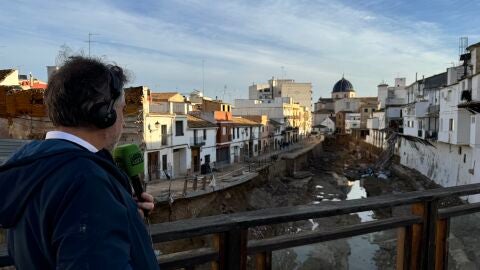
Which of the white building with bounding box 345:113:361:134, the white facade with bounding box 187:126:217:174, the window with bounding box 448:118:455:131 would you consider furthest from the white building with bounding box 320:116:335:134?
the window with bounding box 448:118:455:131

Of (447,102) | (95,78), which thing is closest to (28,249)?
(95,78)

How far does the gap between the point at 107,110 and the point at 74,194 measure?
1.11ft

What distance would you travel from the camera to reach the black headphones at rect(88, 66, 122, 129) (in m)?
1.33

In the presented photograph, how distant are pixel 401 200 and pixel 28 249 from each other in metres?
2.38

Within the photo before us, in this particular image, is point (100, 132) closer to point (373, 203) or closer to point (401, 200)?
point (373, 203)

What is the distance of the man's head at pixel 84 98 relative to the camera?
1319mm

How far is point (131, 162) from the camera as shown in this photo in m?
1.61

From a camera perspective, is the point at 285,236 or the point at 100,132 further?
the point at 285,236

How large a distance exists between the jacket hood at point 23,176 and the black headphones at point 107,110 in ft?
0.47

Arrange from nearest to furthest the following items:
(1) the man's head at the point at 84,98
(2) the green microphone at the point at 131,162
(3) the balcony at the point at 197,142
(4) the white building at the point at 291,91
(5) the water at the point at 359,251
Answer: (1) the man's head at the point at 84,98 < (2) the green microphone at the point at 131,162 < (5) the water at the point at 359,251 < (3) the balcony at the point at 197,142 < (4) the white building at the point at 291,91

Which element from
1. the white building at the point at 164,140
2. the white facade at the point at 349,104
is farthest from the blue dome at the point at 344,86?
the white building at the point at 164,140

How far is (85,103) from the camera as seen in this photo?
1.32 metres

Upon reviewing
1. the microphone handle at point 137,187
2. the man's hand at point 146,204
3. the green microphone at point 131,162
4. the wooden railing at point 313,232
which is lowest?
the wooden railing at point 313,232

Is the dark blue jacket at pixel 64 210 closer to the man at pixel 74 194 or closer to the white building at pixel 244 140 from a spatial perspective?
the man at pixel 74 194
